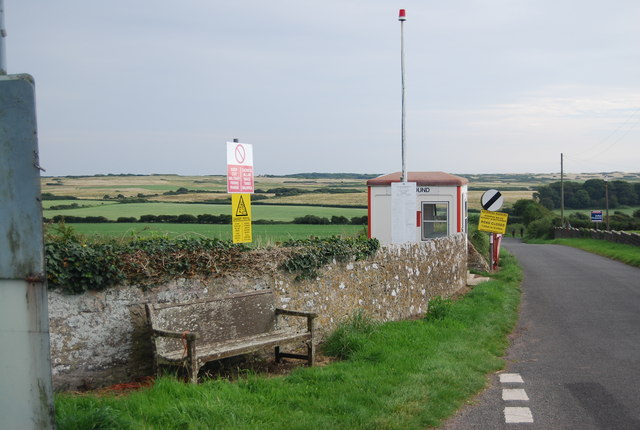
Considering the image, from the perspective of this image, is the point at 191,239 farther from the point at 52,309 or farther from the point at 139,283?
the point at 52,309

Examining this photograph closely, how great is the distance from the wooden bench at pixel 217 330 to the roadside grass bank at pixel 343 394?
329 mm

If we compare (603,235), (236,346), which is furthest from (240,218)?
(603,235)

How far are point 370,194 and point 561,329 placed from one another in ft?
32.7

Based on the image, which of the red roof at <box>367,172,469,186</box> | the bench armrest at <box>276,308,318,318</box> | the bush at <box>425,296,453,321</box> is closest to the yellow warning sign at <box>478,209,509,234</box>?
the red roof at <box>367,172,469,186</box>

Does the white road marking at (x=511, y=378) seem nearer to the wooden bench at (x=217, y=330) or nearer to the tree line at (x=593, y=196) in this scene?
the wooden bench at (x=217, y=330)

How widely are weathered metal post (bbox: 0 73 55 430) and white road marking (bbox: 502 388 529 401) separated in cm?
512

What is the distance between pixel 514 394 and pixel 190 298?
3.81 m

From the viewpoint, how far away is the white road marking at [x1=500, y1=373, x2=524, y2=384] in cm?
775

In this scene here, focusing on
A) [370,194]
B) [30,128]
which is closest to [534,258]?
[370,194]

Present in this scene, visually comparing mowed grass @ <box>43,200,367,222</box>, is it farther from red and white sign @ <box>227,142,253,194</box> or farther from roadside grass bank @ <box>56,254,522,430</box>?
roadside grass bank @ <box>56,254,522,430</box>

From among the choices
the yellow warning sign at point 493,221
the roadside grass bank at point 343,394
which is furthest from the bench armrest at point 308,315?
the yellow warning sign at point 493,221

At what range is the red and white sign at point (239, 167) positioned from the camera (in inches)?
363

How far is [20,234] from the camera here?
3.41 metres

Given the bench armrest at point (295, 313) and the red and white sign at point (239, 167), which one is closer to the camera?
the bench armrest at point (295, 313)
